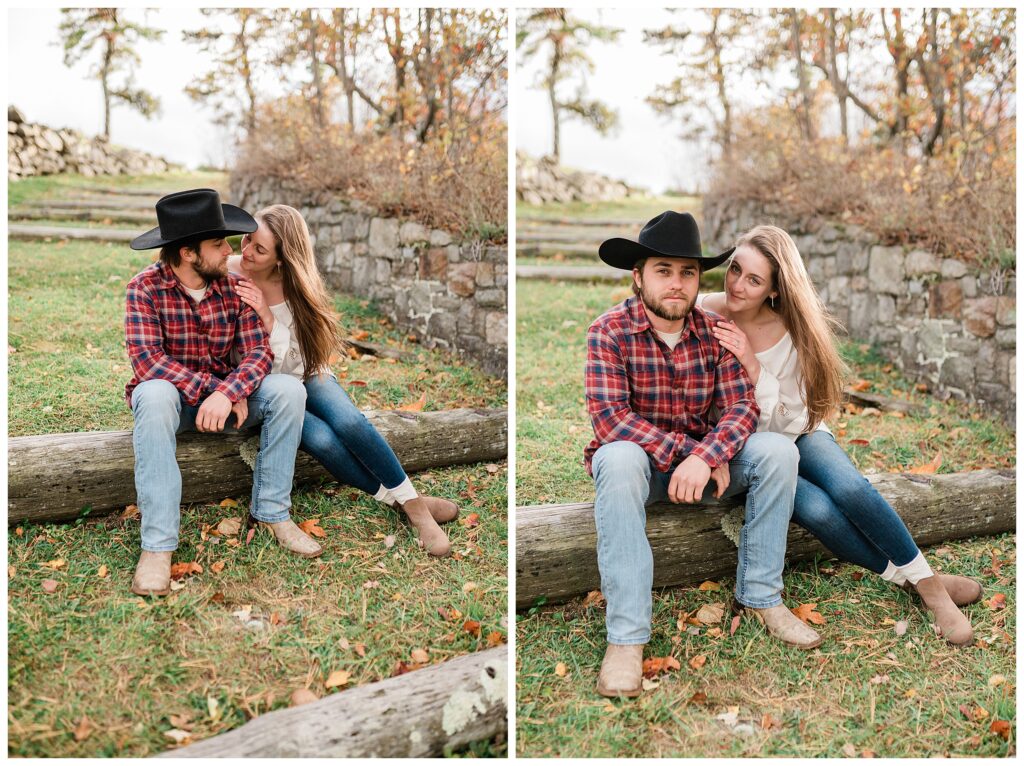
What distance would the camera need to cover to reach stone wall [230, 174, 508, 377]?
5.14m

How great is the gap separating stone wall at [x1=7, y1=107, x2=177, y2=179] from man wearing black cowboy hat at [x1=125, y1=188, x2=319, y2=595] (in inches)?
318

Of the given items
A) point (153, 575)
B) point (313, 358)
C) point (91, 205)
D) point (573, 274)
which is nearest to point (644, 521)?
point (313, 358)

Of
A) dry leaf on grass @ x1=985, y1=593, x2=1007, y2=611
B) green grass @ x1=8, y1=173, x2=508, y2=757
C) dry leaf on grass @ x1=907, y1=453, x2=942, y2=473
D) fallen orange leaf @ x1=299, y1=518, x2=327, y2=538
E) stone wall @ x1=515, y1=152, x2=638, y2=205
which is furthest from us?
stone wall @ x1=515, y1=152, x2=638, y2=205

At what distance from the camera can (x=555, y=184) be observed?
41.0 ft

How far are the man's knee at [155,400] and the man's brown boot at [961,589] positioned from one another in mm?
2817

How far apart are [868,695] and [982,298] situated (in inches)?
135

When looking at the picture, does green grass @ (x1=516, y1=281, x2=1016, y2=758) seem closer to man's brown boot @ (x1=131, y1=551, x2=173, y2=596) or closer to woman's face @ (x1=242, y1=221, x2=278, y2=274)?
man's brown boot @ (x1=131, y1=551, x2=173, y2=596)

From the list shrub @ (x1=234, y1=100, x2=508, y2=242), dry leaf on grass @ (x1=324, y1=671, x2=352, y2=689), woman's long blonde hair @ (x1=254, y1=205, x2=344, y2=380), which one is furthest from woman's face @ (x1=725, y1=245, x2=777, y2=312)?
shrub @ (x1=234, y1=100, x2=508, y2=242)

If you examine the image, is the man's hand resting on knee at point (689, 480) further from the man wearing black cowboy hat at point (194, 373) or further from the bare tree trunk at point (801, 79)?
the bare tree trunk at point (801, 79)

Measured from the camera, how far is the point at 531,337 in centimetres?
595

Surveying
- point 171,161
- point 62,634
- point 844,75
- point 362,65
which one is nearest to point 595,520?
point 62,634

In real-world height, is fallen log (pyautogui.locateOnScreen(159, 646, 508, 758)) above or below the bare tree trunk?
below

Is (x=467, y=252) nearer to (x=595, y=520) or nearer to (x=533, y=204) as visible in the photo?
(x=595, y=520)

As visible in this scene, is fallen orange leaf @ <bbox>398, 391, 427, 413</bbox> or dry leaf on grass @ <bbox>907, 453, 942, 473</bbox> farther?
fallen orange leaf @ <bbox>398, 391, 427, 413</bbox>
